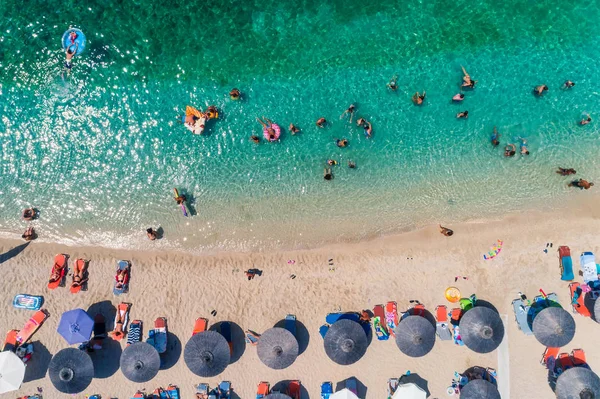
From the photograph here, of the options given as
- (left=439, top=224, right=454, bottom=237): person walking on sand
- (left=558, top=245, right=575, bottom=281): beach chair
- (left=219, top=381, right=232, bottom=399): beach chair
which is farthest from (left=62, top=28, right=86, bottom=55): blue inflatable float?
(left=558, top=245, right=575, bottom=281): beach chair

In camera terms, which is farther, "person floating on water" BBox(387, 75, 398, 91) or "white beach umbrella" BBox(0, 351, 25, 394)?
"person floating on water" BBox(387, 75, 398, 91)

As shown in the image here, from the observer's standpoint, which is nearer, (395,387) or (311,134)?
(395,387)

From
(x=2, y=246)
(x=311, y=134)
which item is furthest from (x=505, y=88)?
(x=2, y=246)

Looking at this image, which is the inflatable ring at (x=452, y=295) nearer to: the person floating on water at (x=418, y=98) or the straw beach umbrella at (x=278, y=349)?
the straw beach umbrella at (x=278, y=349)

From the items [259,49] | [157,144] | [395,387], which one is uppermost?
[259,49]

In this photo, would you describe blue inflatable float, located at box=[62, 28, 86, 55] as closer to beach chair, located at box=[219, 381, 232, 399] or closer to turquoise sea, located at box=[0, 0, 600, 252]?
turquoise sea, located at box=[0, 0, 600, 252]

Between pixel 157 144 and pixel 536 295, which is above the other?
pixel 157 144

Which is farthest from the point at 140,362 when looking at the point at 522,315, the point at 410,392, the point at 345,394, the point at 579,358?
the point at 579,358

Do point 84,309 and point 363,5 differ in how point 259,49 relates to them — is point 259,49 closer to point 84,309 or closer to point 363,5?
point 363,5
